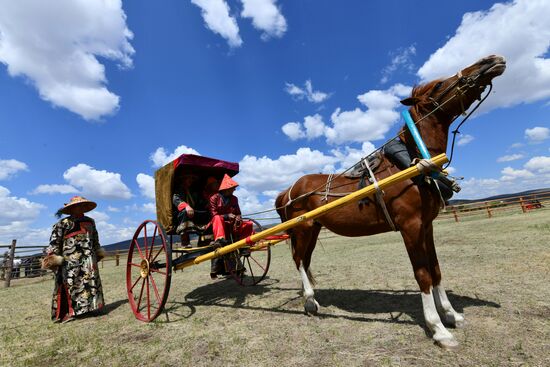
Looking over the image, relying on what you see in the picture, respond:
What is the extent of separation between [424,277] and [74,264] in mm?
5967

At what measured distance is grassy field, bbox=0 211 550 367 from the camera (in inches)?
117

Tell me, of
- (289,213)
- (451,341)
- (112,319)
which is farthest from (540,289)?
(112,319)

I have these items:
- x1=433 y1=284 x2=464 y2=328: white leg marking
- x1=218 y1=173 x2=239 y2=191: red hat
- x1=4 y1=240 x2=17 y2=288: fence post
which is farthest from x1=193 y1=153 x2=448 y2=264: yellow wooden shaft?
x1=4 y1=240 x2=17 y2=288: fence post

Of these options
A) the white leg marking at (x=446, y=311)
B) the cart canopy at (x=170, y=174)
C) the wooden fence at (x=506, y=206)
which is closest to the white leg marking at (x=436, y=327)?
the white leg marking at (x=446, y=311)

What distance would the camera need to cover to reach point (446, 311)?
3490mm

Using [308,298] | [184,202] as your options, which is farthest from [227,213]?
[308,298]

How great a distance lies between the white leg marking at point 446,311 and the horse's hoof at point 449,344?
1.54ft

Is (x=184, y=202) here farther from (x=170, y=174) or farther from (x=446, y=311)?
(x=446, y=311)

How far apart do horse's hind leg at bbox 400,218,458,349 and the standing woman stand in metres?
5.58

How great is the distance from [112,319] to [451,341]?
5.19 metres

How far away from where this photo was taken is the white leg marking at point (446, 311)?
344 centimetres

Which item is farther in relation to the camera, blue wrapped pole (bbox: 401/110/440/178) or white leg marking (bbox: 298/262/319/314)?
white leg marking (bbox: 298/262/319/314)

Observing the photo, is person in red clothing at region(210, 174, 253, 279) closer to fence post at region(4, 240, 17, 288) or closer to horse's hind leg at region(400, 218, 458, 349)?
horse's hind leg at region(400, 218, 458, 349)

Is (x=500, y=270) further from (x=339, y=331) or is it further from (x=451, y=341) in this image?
(x=339, y=331)
